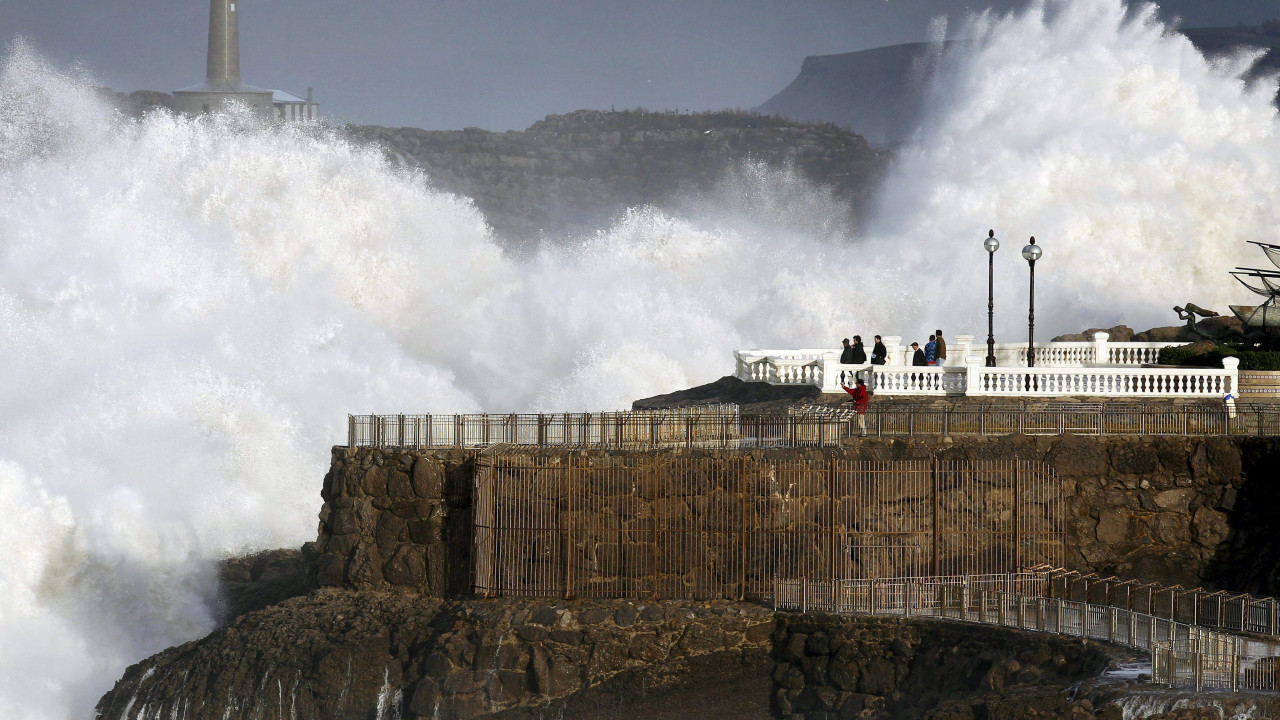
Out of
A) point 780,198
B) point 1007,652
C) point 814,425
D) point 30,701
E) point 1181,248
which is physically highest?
point 780,198

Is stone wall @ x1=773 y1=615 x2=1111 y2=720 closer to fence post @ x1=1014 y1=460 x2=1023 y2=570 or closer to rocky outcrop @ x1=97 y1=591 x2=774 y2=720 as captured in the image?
rocky outcrop @ x1=97 y1=591 x2=774 y2=720

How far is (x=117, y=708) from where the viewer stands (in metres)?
26.4

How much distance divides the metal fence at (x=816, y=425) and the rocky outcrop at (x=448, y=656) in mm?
2483

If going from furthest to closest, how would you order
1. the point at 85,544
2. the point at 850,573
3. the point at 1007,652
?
the point at 85,544 → the point at 850,573 → the point at 1007,652

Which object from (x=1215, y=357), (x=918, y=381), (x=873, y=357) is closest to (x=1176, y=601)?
(x=918, y=381)

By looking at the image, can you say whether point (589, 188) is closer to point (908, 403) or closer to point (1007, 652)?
point (908, 403)

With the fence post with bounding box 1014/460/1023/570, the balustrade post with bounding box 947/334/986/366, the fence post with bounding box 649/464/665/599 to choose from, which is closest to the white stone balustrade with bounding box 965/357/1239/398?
the fence post with bounding box 1014/460/1023/570

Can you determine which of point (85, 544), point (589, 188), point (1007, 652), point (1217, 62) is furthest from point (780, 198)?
point (1007, 652)

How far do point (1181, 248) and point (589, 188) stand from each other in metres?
62.2

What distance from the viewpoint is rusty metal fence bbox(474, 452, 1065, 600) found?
24422 millimetres

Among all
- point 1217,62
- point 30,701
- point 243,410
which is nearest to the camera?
point 30,701

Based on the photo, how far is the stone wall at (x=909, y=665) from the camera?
1911 centimetres

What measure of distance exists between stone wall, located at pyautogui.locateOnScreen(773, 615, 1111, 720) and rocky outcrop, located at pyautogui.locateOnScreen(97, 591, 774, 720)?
52 cm

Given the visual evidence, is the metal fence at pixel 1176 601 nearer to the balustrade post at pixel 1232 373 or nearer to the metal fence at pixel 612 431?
the metal fence at pixel 612 431
